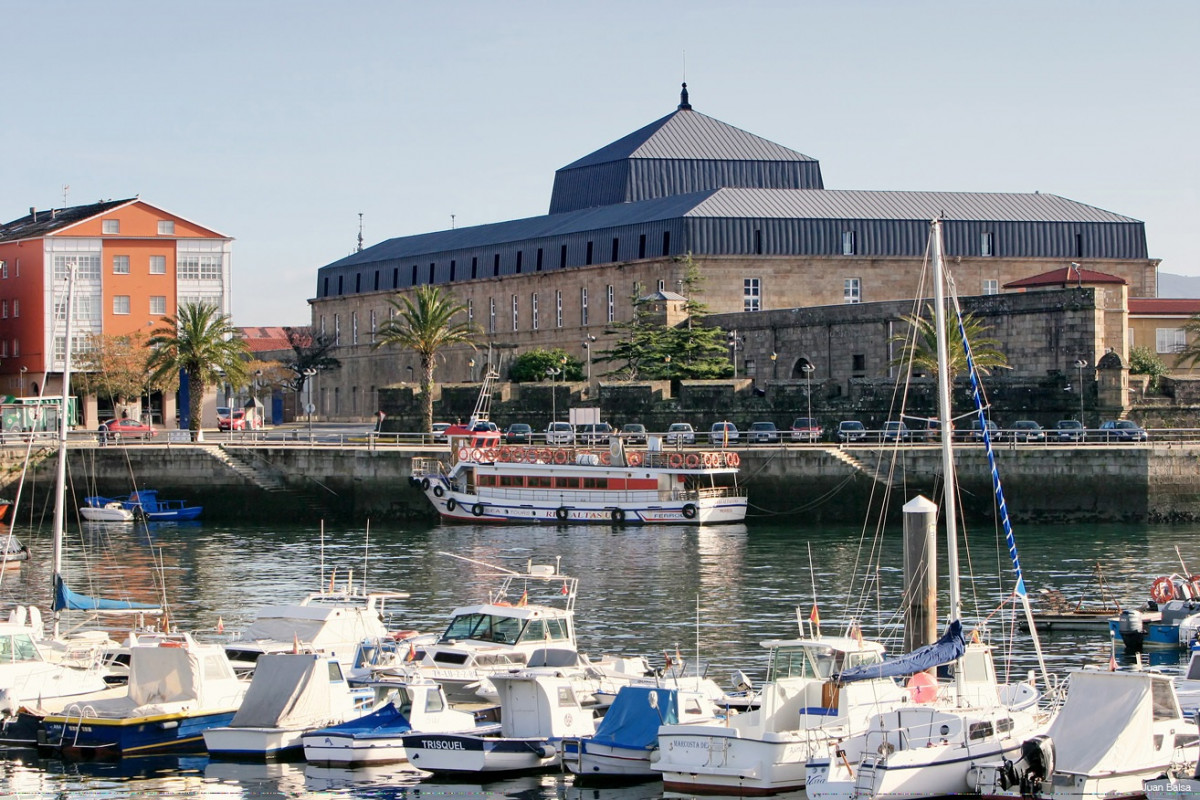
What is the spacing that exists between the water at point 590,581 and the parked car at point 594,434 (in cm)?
1164

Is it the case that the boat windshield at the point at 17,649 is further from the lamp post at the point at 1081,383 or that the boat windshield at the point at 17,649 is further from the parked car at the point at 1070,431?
the lamp post at the point at 1081,383

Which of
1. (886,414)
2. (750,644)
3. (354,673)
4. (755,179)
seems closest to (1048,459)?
(886,414)

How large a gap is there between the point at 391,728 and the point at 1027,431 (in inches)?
1987

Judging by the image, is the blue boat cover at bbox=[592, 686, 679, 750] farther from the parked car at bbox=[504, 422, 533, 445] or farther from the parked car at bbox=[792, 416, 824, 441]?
the parked car at bbox=[504, 422, 533, 445]

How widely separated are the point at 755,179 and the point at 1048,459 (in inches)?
2151

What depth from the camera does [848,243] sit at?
369 feet

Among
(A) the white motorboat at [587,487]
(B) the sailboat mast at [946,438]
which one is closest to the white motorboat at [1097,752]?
(B) the sailboat mast at [946,438]

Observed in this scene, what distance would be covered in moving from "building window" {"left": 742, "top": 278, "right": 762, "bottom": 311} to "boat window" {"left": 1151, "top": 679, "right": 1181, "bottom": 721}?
3303 inches

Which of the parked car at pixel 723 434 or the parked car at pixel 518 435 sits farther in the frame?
the parked car at pixel 518 435

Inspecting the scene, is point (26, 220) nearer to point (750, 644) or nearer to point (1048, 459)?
point (1048, 459)

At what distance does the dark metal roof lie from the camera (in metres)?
108

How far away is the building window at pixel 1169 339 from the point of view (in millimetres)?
100812

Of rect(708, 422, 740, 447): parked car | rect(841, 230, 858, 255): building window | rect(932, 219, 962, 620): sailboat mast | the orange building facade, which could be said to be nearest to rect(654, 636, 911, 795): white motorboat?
rect(932, 219, 962, 620): sailboat mast

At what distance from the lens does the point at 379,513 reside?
77.8 metres
